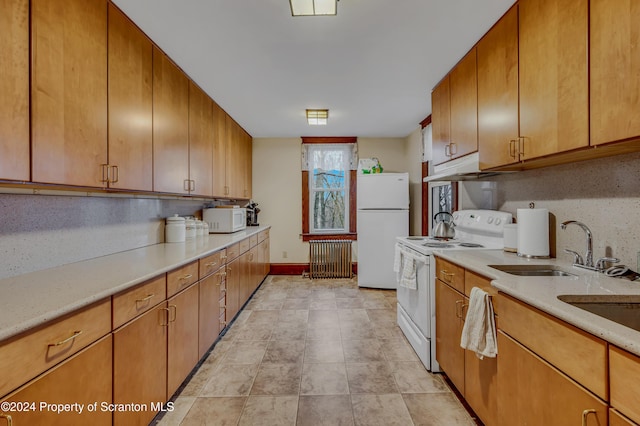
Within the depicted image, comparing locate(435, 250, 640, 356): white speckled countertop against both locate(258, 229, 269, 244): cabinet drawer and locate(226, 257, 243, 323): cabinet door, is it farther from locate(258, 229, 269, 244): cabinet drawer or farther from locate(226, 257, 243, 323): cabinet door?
locate(258, 229, 269, 244): cabinet drawer

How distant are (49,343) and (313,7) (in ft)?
6.59

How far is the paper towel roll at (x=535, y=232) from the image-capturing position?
1.84m

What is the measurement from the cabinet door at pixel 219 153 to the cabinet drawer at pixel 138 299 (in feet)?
6.16

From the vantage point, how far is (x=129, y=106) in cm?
187

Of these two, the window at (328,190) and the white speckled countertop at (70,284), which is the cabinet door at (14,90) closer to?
the white speckled countertop at (70,284)

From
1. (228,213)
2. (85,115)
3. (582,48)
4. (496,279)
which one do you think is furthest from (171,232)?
(582,48)

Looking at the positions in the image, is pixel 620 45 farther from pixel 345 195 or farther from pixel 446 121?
pixel 345 195

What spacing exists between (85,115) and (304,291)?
134 inches

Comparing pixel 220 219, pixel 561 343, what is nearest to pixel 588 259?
pixel 561 343

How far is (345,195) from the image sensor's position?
5.37m

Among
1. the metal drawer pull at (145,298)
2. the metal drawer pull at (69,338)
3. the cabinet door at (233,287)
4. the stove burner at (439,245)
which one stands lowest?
the cabinet door at (233,287)

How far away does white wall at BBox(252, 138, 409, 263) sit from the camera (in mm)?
5289

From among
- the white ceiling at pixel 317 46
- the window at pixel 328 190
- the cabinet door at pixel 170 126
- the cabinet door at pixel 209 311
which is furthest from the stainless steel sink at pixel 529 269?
the window at pixel 328 190

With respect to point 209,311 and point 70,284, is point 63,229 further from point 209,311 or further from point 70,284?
point 209,311
